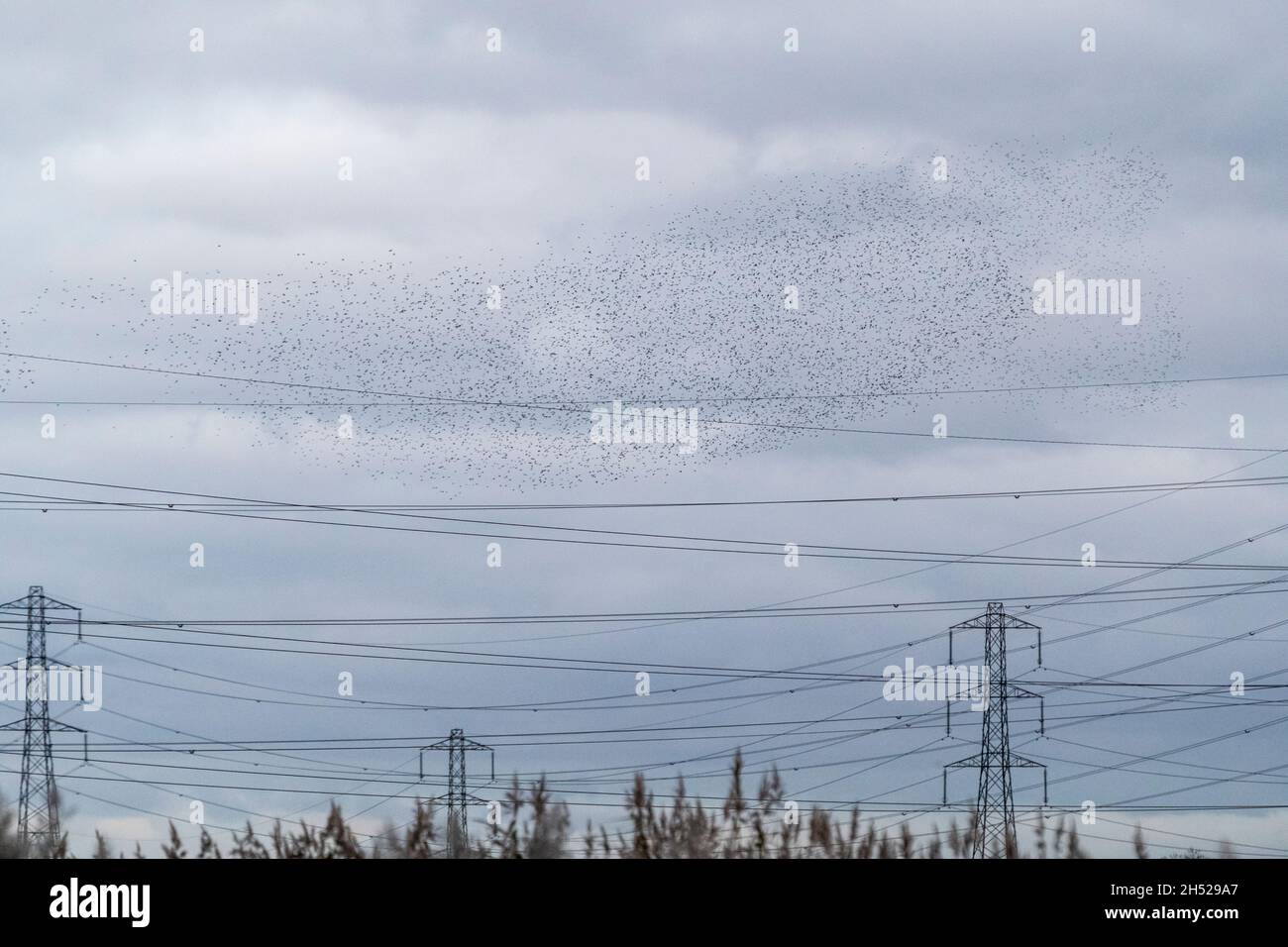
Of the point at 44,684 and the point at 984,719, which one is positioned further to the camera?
the point at 984,719
